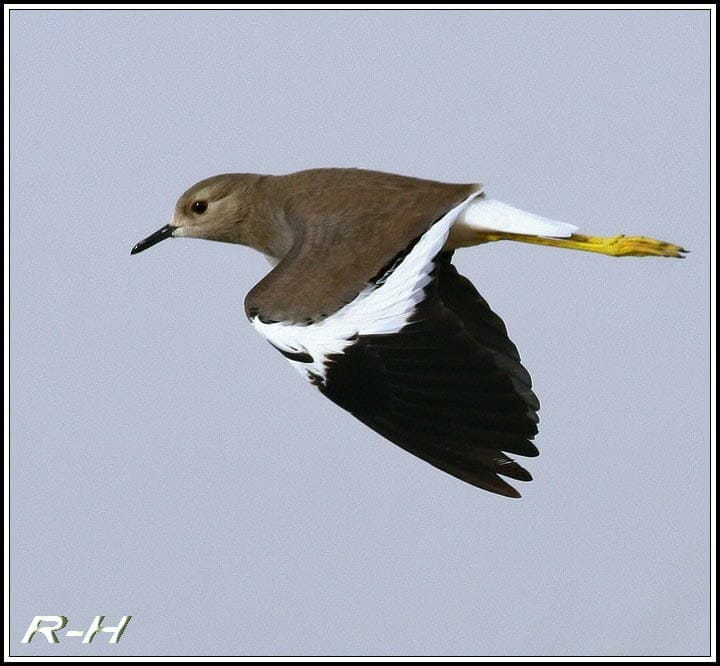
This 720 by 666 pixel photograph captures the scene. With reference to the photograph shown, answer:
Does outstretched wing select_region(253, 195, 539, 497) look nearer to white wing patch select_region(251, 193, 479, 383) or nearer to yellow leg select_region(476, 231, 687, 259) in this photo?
white wing patch select_region(251, 193, 479, 383)

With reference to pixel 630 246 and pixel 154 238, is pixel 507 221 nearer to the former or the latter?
pixel 630 246

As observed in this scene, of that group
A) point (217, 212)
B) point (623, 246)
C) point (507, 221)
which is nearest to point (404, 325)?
point (507, 221)

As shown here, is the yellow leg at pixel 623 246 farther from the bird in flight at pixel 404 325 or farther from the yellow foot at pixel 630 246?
the bird in flight at pixel 404 325

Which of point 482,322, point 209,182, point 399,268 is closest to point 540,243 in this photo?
point 482,322

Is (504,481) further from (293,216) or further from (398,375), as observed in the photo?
(293,216)

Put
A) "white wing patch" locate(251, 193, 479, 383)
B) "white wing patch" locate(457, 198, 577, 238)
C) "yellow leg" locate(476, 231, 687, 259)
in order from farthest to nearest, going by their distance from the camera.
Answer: "yellow leg" locate(476, 231, 687, 259) → "white wing patch" locate(457, 198, 577, 238) → "white wing patch" locate(251, 193, 479, 383)

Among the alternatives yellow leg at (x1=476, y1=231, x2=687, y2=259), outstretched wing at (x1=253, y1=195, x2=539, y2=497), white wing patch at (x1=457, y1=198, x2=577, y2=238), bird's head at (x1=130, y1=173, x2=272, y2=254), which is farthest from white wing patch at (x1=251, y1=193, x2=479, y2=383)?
bird's head at (x1=130, y1=173, x2=272, y2=254)

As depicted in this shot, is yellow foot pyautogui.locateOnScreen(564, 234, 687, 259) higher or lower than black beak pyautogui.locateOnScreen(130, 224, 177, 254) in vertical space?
higher

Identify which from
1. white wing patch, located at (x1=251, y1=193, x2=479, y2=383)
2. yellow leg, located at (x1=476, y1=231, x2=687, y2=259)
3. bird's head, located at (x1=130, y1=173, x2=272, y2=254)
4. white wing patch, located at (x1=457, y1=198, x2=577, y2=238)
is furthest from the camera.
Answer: bird's head, located at (x1=130, y1=173, x2=272, y2=254)
